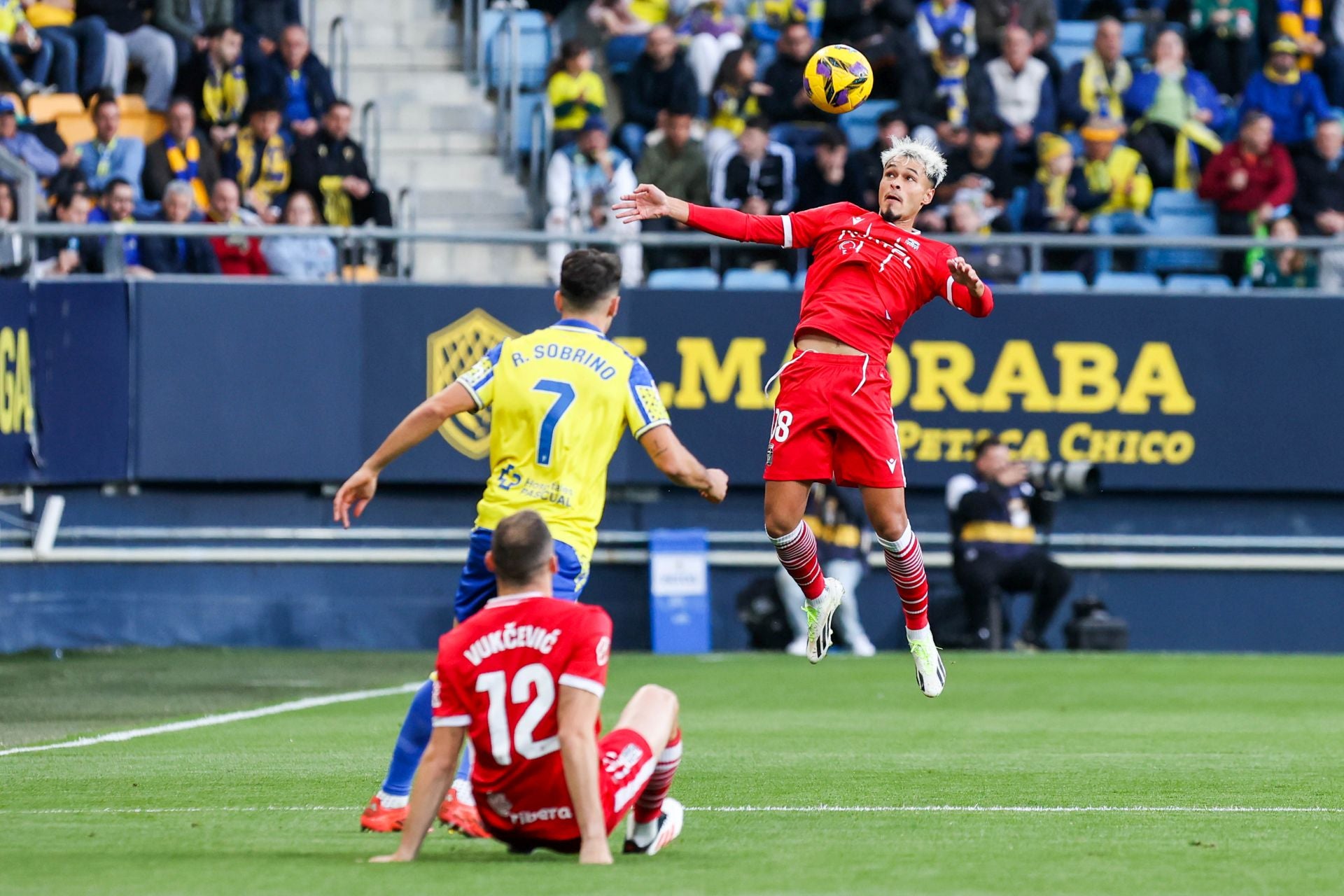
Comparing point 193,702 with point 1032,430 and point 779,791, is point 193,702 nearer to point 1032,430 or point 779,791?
point 779,791

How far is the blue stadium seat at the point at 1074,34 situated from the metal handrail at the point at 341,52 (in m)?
7.63

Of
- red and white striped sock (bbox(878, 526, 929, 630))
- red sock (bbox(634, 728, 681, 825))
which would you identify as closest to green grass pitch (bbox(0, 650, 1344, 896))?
red sock (bbox(634, 728, 681, 825))

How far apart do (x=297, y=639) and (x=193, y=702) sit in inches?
208

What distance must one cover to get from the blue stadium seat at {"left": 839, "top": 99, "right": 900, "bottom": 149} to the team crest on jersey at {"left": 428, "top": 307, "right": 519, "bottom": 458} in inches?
178

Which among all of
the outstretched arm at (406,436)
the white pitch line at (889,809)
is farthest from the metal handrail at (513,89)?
the outstretched arm at (406,436)

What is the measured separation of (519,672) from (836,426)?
401cm

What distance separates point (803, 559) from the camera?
33.5 feet

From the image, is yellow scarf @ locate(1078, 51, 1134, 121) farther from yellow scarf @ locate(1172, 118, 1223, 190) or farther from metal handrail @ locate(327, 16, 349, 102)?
metal handrail @ locate(327, 16, 349, 102)

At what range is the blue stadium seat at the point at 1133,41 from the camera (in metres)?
22.5

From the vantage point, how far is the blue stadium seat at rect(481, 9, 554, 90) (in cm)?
2197

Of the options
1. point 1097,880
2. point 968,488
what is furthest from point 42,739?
point 968,488

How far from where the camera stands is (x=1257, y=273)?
1942cm

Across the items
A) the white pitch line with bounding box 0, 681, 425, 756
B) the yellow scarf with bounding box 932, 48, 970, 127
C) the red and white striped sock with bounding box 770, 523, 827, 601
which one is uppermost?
the yellow scarf with bounding box 932, 48, 970, 127

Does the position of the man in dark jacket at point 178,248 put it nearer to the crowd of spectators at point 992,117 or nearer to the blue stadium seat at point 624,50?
the crowd of spectators at point 992,117
